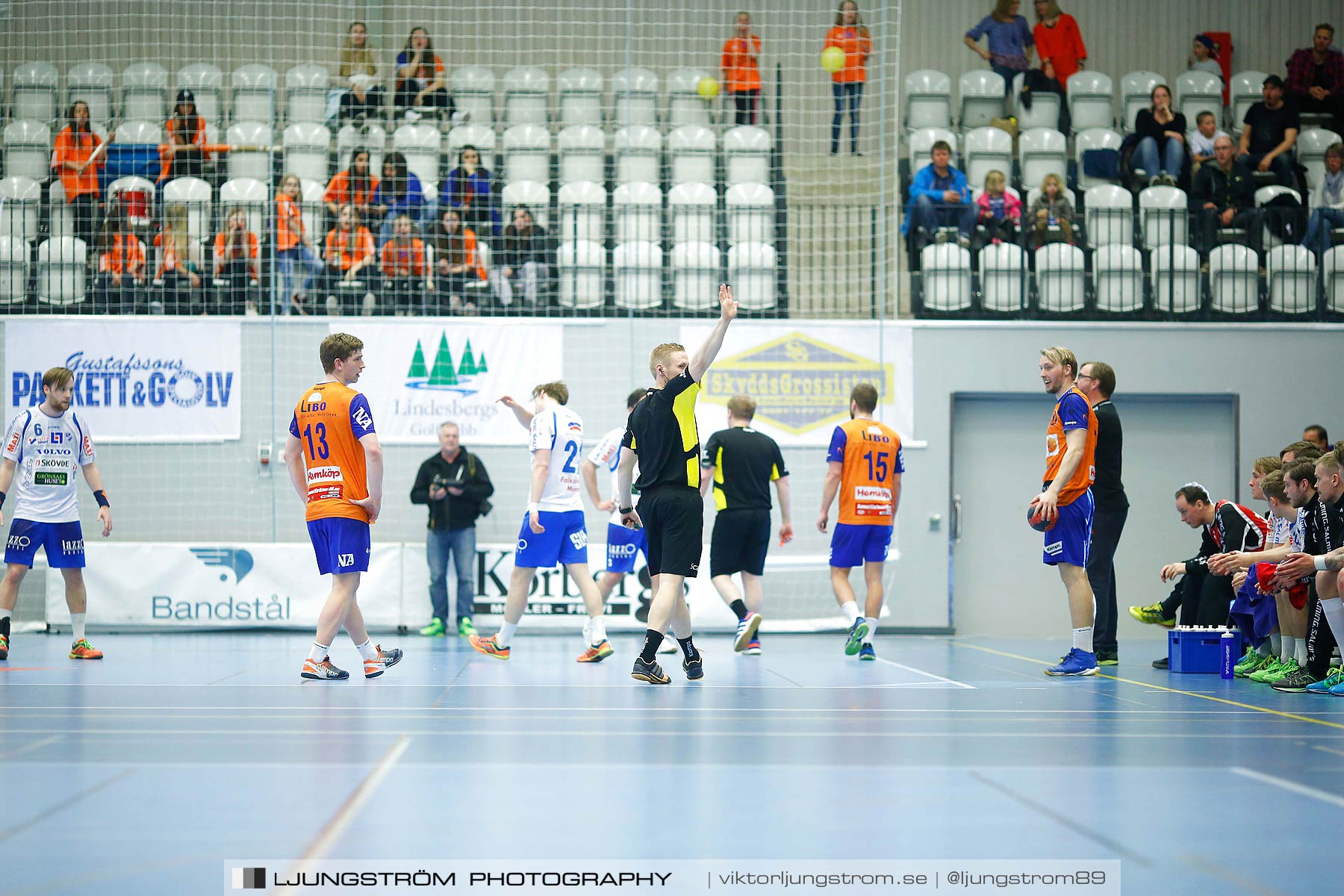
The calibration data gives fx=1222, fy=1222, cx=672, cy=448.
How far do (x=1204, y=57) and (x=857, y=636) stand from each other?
11.5 m

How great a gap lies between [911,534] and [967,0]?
335 inches

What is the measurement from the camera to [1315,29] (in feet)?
53.8

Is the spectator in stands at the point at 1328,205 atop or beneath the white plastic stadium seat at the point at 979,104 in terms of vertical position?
beneath

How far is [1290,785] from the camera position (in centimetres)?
439

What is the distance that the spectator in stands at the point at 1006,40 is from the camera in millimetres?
16328

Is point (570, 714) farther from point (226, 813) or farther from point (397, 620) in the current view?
point (397, 620)

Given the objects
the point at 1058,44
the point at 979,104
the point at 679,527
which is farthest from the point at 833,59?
the point at 679,527

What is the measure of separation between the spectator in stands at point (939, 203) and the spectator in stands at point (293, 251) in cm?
676

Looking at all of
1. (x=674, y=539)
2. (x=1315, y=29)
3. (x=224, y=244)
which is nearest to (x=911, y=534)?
(x=674, y=539)

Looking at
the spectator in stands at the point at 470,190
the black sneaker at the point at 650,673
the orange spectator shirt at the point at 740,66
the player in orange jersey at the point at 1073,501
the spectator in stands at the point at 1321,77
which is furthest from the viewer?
the spectator in stands at the point at 1321,77

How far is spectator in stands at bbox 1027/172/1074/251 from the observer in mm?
13898

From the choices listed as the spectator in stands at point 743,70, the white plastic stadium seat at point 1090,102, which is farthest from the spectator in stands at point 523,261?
the white plastic stadium seat at point 1090,102

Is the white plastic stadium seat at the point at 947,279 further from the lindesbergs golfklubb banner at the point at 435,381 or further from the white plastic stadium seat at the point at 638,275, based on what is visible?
the lindesbergs golfklubb banner at the point at 435,381

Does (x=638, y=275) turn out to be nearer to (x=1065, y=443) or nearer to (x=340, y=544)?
(x=1065, y=443)
